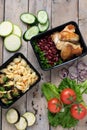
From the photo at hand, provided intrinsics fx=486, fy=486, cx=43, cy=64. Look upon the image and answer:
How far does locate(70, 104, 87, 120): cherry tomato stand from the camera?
182cm

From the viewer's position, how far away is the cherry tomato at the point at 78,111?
182 cm

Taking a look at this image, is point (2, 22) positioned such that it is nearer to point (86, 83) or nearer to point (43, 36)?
point (43, 36)

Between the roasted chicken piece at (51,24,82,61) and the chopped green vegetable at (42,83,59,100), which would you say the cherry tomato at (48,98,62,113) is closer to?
the chopped green vegetable at (42,83,59,100)

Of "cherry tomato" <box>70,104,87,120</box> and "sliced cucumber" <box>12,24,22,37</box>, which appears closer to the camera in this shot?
"cherry tomato" <box>70,104,87,120</box>

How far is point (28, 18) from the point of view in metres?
1.93

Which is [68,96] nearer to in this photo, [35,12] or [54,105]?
[54,105]

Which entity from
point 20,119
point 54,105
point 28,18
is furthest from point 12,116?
point 28,18

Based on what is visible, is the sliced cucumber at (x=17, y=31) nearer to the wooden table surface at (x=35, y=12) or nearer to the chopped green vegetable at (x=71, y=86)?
the wooden table surface at (x=35, y=12)

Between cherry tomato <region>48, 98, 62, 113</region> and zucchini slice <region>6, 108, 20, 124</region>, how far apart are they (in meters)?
0.13

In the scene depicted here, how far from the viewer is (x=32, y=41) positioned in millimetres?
1882

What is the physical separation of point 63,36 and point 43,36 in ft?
0.27

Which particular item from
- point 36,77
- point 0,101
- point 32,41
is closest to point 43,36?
point 32,41

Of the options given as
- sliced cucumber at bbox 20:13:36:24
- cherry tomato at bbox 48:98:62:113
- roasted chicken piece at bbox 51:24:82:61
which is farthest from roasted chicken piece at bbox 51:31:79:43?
cherry tomato at bbox 48:98:62:113

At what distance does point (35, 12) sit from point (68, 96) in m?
0.38
